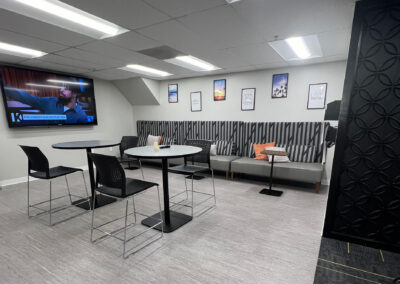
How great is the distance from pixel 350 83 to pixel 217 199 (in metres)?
2.30

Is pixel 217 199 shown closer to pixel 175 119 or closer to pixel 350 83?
pixel 350 83

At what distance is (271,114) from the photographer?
441 cm

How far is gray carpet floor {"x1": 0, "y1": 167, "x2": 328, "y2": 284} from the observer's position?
64.5 inches

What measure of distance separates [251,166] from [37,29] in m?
3.76

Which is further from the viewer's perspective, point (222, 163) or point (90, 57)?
point (222, 163)

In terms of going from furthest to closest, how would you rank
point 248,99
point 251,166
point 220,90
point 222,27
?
point 220,90 < point 248,99 < point 251,166 < point 222,27

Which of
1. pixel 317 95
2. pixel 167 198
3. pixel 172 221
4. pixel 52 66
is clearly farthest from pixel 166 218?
pixel 52 66

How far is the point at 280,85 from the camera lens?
13.8 ft

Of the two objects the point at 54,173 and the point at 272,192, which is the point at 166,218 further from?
the point at 272,192

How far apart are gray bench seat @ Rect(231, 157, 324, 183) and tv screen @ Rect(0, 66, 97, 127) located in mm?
3912

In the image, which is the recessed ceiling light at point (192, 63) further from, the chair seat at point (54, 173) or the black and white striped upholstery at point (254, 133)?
the chair seat at point (54, 173)

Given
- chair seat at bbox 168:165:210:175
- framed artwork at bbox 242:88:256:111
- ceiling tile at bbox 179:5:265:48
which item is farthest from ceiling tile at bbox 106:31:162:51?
framed artwork at bbox 242:88:256:111

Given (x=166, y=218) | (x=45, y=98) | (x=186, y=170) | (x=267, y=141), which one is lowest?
(x=166, y=218)

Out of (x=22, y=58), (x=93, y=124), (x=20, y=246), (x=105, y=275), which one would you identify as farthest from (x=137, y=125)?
(x=105, y=275)
